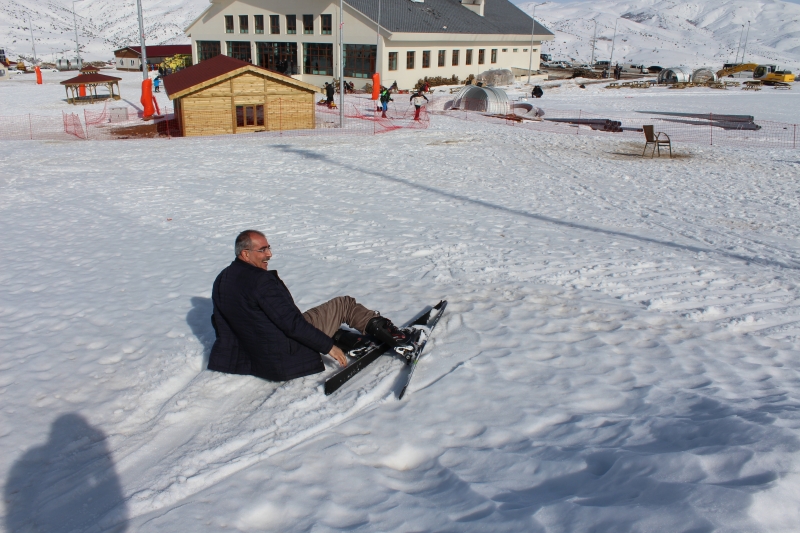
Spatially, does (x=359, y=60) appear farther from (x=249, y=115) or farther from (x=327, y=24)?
(x=249, y=115)

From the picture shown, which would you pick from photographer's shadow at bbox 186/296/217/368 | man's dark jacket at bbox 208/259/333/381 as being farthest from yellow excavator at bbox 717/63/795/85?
man's dark jacket at bbox 208/259/333/381

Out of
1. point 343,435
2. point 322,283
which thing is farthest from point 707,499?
point 322,283

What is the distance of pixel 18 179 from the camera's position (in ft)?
46.2

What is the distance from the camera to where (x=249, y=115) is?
23.2 meters

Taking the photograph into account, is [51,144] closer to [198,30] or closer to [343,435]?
[343,435]

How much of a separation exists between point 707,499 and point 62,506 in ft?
12.2

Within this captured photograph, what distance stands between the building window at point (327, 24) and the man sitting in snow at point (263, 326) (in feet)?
142

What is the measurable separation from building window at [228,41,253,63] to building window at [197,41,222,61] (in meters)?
1.19

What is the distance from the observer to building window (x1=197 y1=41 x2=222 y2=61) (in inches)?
2064

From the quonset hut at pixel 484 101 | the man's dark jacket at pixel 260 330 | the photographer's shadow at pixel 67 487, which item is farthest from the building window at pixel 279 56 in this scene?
the photographer's shadow at pixel 67 487

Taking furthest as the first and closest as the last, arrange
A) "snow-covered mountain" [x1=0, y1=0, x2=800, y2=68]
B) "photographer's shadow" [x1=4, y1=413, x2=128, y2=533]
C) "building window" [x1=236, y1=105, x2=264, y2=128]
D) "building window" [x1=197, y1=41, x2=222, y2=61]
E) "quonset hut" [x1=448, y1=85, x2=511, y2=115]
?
"snow-covered mountain" [x1=0, y1=0, x2=800, y2=68] → "building window" [x1=197, y1=41, x2=222, y2=61] → "quonset hut" [x1=448, y1=85, x2=511, y2=115] → "building window" [x1=236, y1=105, x2=264, y2=128] → "photographer's shadow" [x1=4, y1=413, x2=128, y2=533]

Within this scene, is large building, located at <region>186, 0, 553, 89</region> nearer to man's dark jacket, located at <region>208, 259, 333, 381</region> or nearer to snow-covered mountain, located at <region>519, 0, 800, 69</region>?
man's dark jacket, located at <region>208, 259, 333, 381</region>

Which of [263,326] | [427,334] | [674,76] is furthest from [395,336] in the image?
[674,76]

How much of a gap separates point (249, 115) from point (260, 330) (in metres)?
20.0
